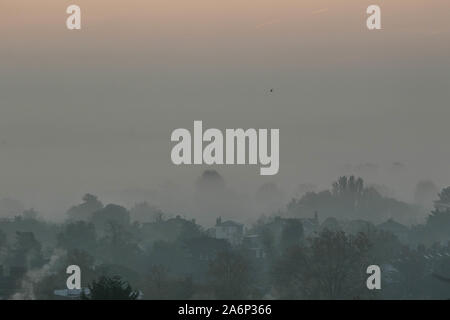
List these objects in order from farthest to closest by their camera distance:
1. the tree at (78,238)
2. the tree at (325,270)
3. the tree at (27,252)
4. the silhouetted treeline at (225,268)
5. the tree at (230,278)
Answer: the tree at (78,238), the tree at (27,252), the tree at (325,270), the silhouetted treeline at (225,268), the tree at (230,278)

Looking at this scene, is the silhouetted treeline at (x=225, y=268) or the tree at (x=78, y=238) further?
the tree at (x=78, y=238)

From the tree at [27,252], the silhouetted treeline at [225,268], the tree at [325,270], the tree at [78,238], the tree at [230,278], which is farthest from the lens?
the tree at [78,238]

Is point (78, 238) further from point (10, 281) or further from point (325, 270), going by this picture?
point (325, 270)

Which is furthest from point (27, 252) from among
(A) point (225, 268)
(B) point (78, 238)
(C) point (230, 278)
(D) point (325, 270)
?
(D) point (325, 270)

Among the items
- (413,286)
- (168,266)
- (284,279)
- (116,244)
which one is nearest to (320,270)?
(284,279)

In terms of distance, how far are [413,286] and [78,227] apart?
61009 mm

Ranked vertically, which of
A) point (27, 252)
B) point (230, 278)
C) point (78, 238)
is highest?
point (78, 238)

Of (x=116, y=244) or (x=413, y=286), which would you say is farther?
(x=116, y=244)

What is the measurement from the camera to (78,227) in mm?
183125

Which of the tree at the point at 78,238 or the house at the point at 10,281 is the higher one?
the tree at the point at 78,238

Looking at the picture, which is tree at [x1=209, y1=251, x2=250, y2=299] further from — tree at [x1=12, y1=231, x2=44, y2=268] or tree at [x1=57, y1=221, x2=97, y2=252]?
tree at [x1=57, y1=221, x2=97, y2=252]

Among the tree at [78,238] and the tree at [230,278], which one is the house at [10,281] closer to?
the tree at [230,278]

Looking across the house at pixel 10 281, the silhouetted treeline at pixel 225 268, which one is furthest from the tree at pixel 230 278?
the house at pixel 10 281
